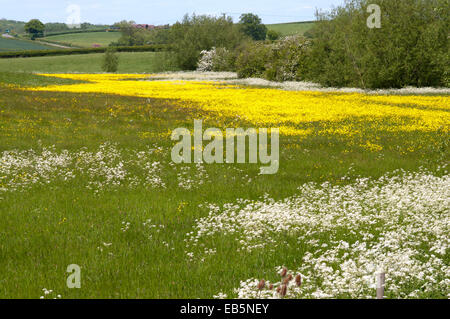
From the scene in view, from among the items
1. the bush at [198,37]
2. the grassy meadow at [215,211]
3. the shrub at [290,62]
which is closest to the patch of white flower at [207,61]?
the bush at [198,37]

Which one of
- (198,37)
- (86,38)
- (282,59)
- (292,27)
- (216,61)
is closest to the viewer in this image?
(282,59)

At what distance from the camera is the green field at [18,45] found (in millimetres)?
133675

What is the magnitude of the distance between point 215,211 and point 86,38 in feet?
576

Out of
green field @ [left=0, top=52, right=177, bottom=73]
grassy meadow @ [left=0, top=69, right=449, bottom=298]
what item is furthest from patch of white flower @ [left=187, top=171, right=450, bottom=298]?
green field @ [left=0, top=52, right=177, bottom=73]

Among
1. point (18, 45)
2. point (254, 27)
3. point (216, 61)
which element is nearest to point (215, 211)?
point (216, 61)

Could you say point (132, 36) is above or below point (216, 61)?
above

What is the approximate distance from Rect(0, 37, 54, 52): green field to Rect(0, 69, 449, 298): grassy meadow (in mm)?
118906

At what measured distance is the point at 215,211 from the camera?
1177 cm

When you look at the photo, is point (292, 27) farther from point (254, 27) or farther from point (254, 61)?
point (254, 61)

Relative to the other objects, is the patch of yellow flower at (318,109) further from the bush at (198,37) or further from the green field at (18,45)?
the green field at (18,45)

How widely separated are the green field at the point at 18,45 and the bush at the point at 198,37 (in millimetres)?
49663

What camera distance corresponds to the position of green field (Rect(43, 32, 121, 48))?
161750mm
